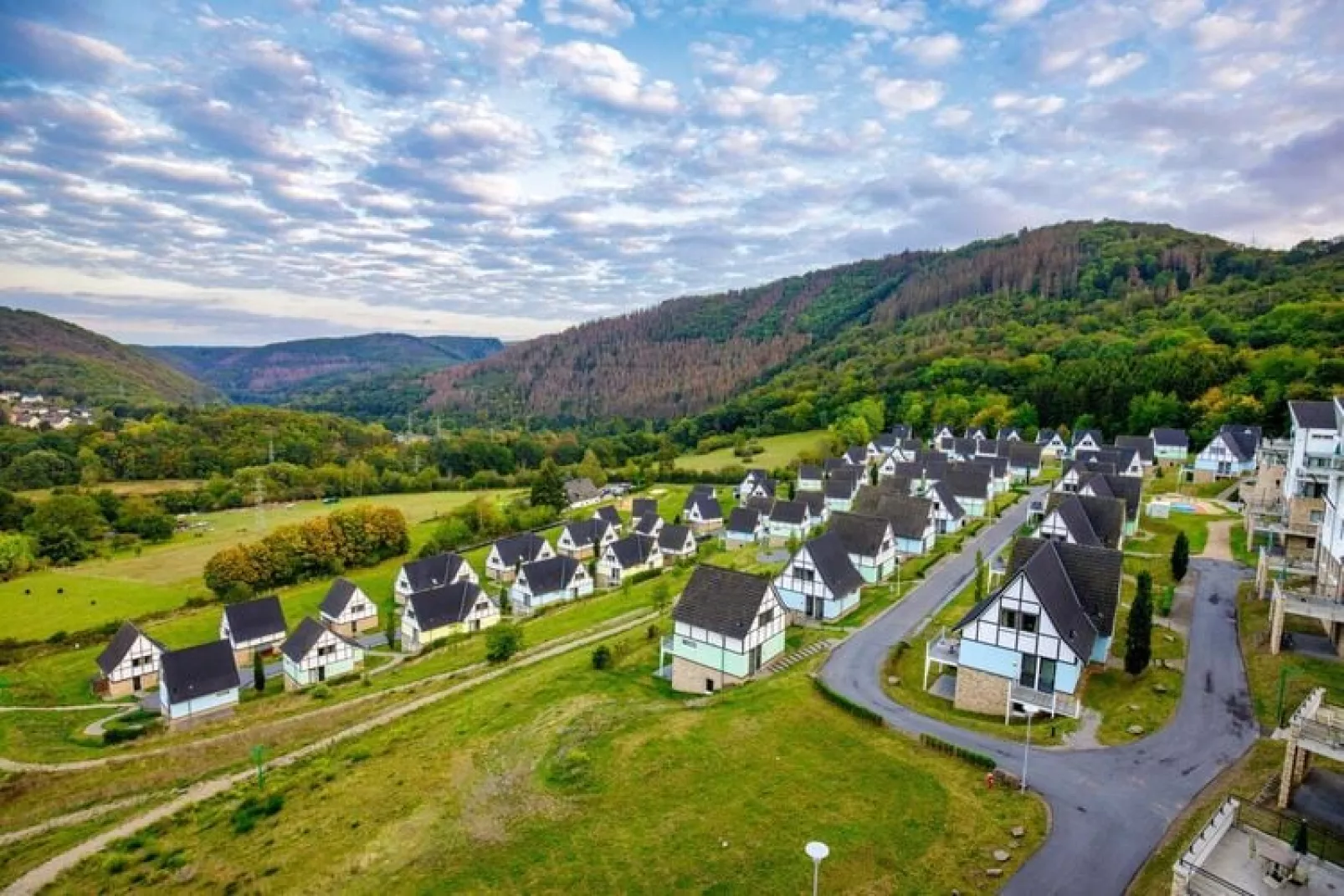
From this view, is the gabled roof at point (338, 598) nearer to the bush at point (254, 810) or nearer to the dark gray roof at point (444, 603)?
the dark gray roof at point (444, 603)

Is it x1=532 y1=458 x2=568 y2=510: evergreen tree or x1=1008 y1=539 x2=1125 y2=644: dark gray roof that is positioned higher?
x1=1008 y1=539 x2=1125 y2=644: dark gray roof

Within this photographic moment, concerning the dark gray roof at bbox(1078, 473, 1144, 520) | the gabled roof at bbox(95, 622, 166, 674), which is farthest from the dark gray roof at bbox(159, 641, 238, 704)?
the dark gray roof at bbox(1078, 473, 1144, 520)

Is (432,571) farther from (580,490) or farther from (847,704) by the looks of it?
(847,704)

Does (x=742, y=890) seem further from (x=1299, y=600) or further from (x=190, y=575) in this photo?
(x=190, y=575)

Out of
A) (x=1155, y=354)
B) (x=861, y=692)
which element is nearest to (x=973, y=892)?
(x=861, y=692)

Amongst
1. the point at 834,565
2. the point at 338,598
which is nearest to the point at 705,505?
the point at 834,565

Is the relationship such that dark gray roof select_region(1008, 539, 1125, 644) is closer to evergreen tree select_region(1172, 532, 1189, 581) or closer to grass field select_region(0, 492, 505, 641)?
evergreen tree select_region(1172, 532, 1189, 581)

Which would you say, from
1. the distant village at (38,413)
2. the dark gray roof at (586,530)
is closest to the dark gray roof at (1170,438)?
the dark gray roof at (586,530)
